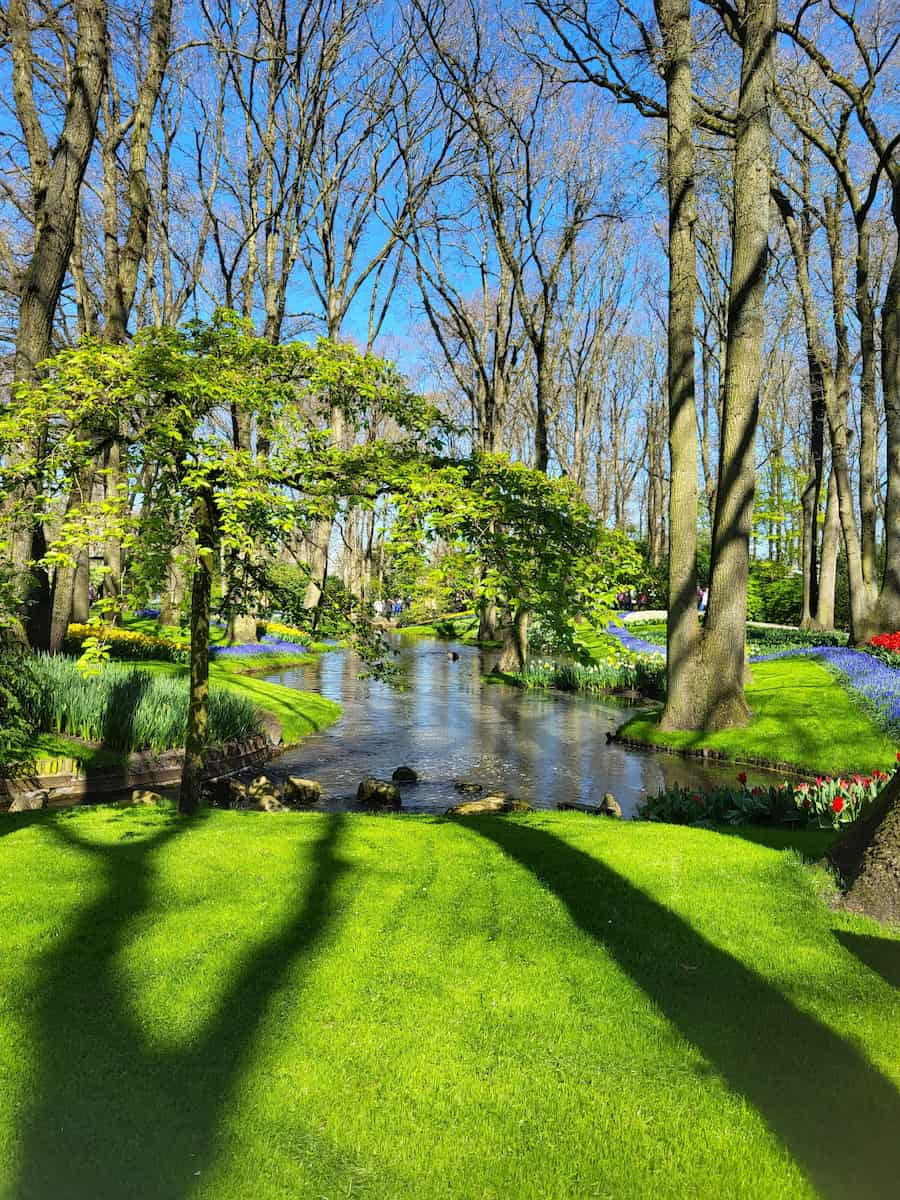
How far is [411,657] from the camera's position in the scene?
101ft

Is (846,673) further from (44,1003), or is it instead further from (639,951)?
(44,1003)

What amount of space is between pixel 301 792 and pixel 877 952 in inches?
274

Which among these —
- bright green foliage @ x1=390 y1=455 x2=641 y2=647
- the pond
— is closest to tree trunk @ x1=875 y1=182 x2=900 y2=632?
the pond

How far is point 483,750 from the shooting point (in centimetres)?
1293

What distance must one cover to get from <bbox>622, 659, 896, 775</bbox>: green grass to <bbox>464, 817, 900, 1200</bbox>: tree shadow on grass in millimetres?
7942

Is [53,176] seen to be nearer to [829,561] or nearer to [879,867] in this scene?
[879,867]

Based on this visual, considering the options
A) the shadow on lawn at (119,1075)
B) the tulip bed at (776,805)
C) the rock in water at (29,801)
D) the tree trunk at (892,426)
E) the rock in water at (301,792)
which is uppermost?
the tree trunk at (892,426)

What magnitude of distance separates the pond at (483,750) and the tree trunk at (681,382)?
169 centimetres

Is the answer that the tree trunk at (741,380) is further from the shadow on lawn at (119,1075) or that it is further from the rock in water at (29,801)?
the shadow on lawn at (119,1075)

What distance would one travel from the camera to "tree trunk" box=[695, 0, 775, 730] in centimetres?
1213

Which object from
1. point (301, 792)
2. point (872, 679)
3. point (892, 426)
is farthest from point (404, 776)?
point (892, 426)


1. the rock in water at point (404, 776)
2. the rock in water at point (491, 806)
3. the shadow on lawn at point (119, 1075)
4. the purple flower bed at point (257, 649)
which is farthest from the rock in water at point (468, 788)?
the purple flower bed at point (257, 649)

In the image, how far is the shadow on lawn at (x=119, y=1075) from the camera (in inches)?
92.7

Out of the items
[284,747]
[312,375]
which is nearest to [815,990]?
[312,375]
